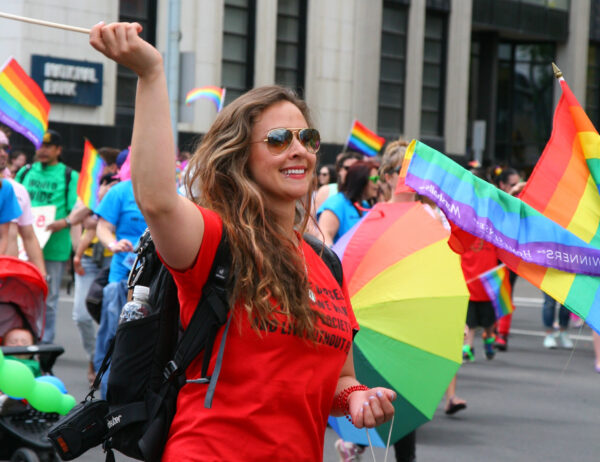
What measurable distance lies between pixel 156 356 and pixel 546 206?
1775 millimetres

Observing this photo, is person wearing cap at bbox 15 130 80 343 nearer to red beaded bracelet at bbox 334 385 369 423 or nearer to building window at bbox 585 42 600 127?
red beaded bracelet at bbox 334 385 369 423

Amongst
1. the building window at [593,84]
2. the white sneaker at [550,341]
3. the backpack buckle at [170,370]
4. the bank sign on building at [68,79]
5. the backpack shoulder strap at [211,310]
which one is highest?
the building window at [593,84]

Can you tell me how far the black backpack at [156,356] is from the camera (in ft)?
9.24

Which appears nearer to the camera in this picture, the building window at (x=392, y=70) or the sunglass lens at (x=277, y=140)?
the sunglass lens at (x=277, y=140)

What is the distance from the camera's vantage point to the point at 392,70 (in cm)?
3108

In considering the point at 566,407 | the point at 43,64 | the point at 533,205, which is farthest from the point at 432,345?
the point at 43,64

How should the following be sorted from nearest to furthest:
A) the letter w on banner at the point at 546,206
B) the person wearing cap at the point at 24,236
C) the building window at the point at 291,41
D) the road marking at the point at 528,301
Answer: the letter w on banner at the point at 546,206 → the person wearing cap at the point at 24,236 → the road marking at the point at 528,301 → the building window at the point at 291,41

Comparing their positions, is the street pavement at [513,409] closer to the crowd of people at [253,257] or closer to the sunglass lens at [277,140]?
the crowd of people at [253,257]

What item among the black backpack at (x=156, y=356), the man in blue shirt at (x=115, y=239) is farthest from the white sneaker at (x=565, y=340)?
the black backpack at (x=156, y=356)

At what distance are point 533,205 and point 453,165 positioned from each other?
1.09ft

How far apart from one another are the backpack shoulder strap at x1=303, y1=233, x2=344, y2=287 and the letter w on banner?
2.47ft

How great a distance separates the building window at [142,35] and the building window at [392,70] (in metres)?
7.96

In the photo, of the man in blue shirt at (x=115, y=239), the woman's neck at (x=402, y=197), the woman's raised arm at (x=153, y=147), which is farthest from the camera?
the man in blue shirt at (x=115, y=239)

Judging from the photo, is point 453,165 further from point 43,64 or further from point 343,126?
point 343,126
